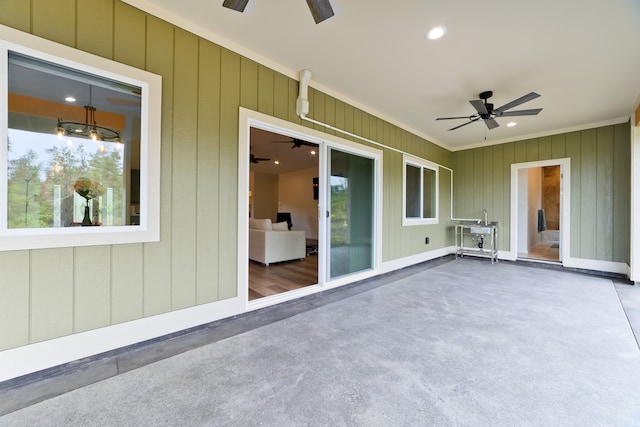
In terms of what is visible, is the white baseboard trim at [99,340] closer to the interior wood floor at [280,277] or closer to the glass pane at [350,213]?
the interior wood floor at [280,277]

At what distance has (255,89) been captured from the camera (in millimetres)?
2645

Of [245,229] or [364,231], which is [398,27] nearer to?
[245,229]

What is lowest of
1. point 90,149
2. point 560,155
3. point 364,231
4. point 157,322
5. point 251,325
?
point 251,325

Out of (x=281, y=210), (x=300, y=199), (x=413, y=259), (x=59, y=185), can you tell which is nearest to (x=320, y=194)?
(x=59, y=185)

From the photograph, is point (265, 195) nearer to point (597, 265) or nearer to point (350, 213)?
point (350, 213)

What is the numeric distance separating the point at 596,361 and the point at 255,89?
3.59m

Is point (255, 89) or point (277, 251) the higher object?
point (255, 89)

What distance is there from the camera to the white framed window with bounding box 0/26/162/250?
1.55 m

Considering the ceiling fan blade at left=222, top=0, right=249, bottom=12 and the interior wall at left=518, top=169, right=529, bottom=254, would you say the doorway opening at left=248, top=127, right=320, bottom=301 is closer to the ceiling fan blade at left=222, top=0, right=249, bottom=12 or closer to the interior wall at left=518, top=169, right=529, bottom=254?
the ceiling fan blade at left=222, top=0, right=249, bottom=12

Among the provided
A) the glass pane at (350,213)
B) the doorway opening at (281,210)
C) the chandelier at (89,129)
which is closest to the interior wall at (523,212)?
the glass pane at (350,213)

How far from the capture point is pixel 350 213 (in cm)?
373

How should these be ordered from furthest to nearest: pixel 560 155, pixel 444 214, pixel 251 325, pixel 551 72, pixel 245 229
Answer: pixel 444 214
pixel 560 155
pixel 551 72
pixel 245 229
pixel 251 325

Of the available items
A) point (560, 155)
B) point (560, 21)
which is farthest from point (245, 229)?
point (560, 155)

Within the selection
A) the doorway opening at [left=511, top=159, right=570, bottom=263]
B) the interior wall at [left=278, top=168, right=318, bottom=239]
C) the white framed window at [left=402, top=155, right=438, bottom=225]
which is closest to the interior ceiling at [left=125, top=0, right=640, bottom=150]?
the white framed window at [left=402, top=155, right=438, bottom=225]
